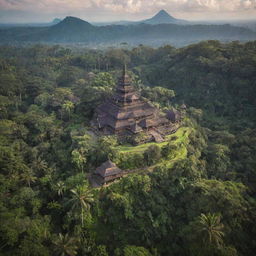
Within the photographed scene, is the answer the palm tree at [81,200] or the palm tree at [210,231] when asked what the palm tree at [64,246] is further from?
the palm tree at [210,231]

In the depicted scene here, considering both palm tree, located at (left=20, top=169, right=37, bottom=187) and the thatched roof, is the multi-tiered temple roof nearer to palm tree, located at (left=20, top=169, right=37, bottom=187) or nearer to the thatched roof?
the thatched roof

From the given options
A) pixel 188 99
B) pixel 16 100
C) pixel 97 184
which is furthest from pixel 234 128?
pixel 16 100

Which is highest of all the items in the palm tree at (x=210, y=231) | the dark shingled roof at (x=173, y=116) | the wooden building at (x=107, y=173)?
the dark shingled roof at (x=173, y=116)

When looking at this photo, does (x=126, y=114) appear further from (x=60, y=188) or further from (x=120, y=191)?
(x=60, y=188)

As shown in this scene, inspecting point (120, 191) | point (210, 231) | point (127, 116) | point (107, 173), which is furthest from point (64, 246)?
point (127, 116)

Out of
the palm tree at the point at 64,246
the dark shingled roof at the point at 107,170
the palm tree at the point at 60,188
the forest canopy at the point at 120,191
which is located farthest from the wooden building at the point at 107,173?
the palm tree at the point at 64,246

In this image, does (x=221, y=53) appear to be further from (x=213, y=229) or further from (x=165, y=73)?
(x=213, y=229)

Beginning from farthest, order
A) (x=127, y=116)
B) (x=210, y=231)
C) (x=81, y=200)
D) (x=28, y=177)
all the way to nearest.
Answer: (x=127, y=116) → (x=28, y=177) → (x=81, y=200) → (x=210, y=231)
